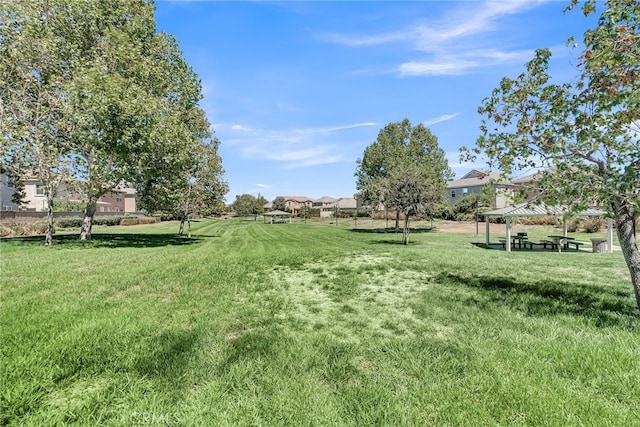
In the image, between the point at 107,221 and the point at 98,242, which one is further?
the point at 107,221

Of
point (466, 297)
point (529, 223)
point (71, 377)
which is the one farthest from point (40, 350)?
point (529, 223)

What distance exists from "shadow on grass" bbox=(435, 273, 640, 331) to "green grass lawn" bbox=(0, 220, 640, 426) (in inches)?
1.8

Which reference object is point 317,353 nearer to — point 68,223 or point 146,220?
point 68,223

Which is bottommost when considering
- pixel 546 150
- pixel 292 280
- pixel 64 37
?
pixel 292 280

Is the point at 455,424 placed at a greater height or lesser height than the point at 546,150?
lesser

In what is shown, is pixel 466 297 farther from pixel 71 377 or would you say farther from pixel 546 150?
pixel 71 377

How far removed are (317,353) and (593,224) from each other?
3485cm

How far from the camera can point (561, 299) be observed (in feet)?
21.7

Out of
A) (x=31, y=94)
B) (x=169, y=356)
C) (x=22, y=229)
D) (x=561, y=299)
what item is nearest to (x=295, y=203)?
(x=22, y=229)

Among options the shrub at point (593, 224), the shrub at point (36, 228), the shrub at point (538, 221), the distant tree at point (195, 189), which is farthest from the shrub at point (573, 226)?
the shrub at point (36, 228)

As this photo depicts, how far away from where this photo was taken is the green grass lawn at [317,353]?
2.92 meters

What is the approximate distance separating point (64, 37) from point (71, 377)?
20483 mm

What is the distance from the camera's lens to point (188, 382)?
135 inches

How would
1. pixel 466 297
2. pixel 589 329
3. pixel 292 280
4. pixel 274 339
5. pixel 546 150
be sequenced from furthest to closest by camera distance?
pixel 292 280 → pixel 466 297 → pixel 546 150 → pixel 589 329 → pixel 274 339
